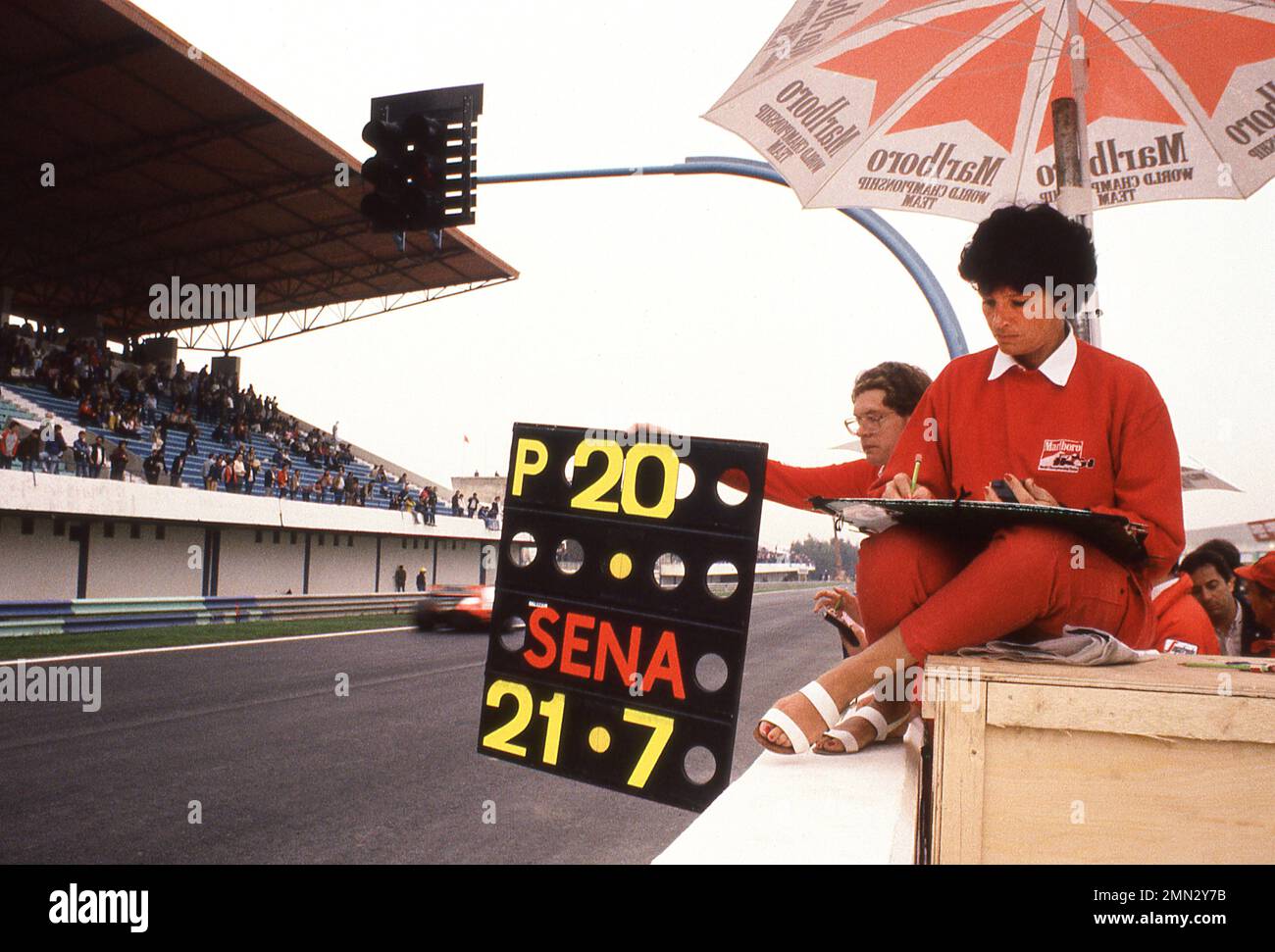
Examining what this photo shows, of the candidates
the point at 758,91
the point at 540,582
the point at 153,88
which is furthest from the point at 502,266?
the point at 540,582

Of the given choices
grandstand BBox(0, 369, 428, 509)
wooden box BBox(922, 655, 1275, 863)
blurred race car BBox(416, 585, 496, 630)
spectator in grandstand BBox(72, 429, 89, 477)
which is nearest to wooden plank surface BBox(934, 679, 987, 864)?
wooden box BBox(922, 655, 1275, 863)

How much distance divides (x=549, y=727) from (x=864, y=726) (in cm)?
82

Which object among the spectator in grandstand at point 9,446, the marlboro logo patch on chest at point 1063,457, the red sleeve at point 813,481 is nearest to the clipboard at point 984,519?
the marlboro logo patch on chest at point 1063,457

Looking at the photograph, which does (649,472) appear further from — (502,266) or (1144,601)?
(502,266)

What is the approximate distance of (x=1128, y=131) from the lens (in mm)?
4164

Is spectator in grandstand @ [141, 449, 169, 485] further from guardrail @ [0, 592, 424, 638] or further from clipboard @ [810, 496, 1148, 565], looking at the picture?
clipboard @ [810, 496, 1148, 565]

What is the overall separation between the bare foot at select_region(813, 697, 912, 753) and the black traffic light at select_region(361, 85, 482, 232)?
5.33 metres

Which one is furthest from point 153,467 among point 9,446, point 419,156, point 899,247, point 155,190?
point 899,247

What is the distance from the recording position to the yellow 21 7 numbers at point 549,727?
2.19m

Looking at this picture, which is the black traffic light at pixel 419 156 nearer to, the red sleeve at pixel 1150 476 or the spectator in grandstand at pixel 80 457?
the red sleeve at pixel 1150 476

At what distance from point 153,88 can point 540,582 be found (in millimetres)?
16516

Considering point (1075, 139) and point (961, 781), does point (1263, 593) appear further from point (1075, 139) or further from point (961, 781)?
point (961, 781)

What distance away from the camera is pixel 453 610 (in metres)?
18.0
